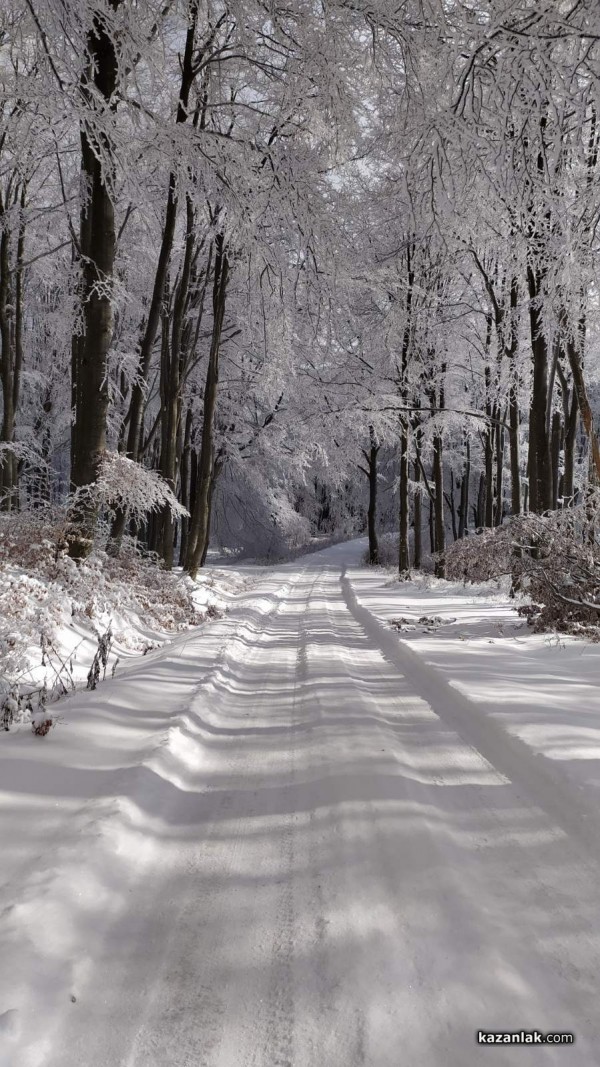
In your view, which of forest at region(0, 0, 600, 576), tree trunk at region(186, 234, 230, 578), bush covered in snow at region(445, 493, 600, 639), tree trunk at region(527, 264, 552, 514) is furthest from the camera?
tree trunk at region(186, 234, 230, 578)

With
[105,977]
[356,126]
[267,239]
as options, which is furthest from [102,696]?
[356,126]

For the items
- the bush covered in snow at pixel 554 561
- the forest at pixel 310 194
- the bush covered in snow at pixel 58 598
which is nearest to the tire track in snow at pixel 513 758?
the bush covered in snow at pixel 554 561

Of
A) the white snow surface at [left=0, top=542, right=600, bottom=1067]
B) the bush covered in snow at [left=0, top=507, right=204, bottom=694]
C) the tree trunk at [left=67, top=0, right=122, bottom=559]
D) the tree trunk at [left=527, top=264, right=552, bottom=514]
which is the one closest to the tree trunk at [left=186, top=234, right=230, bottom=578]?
the bush covered in snow at [left=0, top=507, right=204, bottom=694]

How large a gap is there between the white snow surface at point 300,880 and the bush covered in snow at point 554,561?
297 centimetres

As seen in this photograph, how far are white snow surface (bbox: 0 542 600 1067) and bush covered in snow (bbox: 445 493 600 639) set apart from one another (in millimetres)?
2972

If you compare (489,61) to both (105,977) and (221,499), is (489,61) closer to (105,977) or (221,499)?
(105,977)

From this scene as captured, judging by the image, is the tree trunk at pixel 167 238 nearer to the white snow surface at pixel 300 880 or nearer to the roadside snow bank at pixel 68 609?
the roadside snow bank at pixel 68 609

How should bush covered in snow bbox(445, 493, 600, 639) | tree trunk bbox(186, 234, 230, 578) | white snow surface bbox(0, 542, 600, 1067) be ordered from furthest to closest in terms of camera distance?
tree trunk bbox(186, 234, 230, 578)
bush covered in snow bbox(445, 493, 600, 639)
white snow surface bbox(0, 542, 600, 1067)

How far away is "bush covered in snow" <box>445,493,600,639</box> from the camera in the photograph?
753cm

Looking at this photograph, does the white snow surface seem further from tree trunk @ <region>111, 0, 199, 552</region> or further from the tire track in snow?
tree trunk @ <region>111, 0, 199, 552</region>

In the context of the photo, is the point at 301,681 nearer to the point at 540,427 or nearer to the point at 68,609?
the point at 68,609

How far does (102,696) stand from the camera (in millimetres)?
4762

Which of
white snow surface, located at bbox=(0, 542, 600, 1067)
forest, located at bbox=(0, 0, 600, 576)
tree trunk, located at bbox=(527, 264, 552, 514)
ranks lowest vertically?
white snow surface, located at bbox=(0, 542, 600, 1067)

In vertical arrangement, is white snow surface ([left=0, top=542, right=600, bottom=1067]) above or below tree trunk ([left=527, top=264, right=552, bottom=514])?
below
